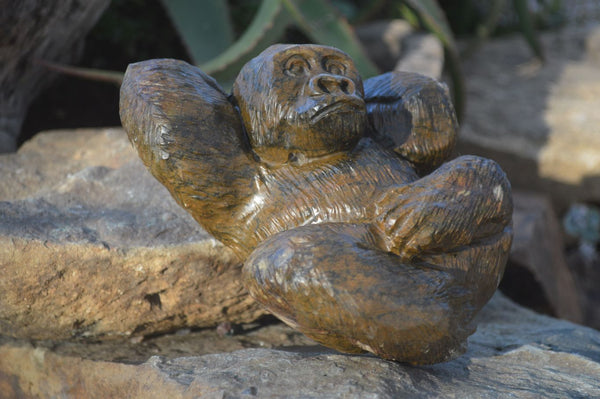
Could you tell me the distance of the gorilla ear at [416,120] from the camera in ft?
4.38

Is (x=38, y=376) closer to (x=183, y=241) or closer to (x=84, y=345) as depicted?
(x=84, y=345)

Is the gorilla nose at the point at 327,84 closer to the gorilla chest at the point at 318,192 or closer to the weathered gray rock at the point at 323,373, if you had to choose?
the gorilla chest at the point at 318,192

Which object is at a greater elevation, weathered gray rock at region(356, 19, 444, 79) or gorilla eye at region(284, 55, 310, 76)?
gorilla eye at region(284, 55, 310, 76)

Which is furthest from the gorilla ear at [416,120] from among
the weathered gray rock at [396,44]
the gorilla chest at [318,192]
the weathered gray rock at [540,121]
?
the weathered gray rock at [540,121]

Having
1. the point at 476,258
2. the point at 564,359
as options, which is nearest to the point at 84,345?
the point at 476,258

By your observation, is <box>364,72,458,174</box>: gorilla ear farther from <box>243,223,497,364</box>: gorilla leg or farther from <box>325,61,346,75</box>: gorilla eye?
<box>243,223,497,364</box>: gorilla leg

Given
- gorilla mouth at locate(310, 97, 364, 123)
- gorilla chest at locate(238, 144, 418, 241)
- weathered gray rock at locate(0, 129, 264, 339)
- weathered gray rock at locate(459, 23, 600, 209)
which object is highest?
gorilla mouth at locate(310, 97, 364, 123)

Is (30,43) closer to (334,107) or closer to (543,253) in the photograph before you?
(334,107)

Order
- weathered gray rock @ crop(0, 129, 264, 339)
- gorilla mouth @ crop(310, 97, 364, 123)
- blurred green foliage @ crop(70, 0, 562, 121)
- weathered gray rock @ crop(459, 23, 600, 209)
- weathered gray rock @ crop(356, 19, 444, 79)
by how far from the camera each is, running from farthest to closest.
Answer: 1. weathered gray rock @ crop(459, 23, 600, 209)
2. weathered gray rock @ crop(356, 19, 444, 79)
3. blurred green foliage @ crop(70, 0, 562, 121)
4. weathered gray rock @ crop(0, 129, 264, 339)
5. gorilla mouth @ crop(310, 97, 364, 123)

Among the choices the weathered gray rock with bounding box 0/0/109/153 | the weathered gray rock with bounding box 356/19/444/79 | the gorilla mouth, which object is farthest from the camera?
the weathered gray rock with bounding box 356/19/444/79

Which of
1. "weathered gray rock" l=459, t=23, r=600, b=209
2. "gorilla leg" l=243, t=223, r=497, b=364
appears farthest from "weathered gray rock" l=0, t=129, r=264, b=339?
"weathered gray rock" l=459, t=23, r=600, b=209

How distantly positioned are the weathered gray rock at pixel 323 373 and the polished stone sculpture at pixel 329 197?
6cm

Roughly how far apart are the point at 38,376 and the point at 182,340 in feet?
1.08

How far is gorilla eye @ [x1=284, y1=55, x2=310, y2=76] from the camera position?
3.95 feet
